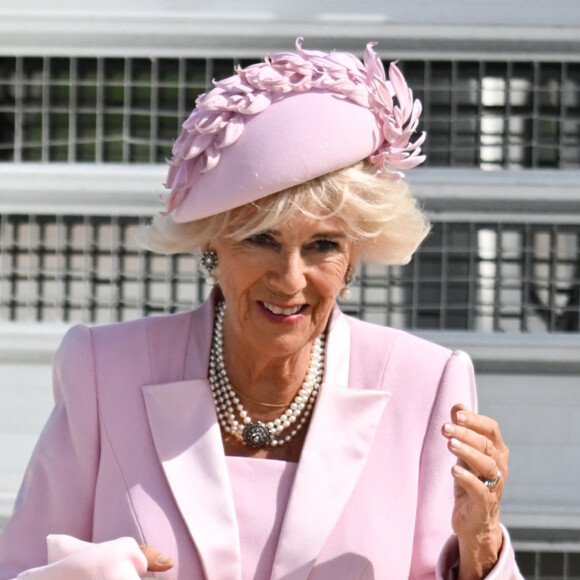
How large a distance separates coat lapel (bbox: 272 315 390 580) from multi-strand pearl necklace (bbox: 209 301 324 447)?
32 mm

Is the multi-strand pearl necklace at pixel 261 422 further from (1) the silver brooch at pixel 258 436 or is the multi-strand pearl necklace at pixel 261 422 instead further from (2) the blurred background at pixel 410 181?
(2) the blurred background at pixel 410 181

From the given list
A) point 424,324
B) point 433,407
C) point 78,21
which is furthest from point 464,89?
point 433,407

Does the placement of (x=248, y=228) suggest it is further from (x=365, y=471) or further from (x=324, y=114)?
(x=365, y=471)

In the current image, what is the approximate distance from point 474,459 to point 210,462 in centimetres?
54

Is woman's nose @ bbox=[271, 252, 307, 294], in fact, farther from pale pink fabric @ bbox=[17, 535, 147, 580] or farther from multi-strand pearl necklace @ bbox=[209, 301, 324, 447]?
pale pink fabric @ bbox=[17, 535, 147, 580]

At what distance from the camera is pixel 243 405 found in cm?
255

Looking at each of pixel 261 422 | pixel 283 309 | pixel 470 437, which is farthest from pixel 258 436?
pixel 470 437

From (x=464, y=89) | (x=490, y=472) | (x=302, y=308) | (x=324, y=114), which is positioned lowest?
(x=490, y=472)

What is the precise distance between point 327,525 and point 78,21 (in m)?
1.80

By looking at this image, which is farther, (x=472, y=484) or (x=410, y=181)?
(x=410, y=181)

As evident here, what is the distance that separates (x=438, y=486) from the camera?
242 cm

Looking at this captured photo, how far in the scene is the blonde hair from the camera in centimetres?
232

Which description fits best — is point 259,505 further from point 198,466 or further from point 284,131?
point 284,131

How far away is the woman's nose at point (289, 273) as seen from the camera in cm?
232
